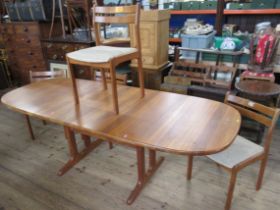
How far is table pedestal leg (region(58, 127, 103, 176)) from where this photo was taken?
188cm

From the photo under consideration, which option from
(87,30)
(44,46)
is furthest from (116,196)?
(44,46)

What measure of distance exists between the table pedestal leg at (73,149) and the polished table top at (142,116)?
1.02ft

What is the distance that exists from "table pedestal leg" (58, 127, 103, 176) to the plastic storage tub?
1.54m

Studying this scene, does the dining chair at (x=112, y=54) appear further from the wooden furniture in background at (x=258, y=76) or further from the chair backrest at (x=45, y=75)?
the wooden furniture in background at (x=258, y=76)

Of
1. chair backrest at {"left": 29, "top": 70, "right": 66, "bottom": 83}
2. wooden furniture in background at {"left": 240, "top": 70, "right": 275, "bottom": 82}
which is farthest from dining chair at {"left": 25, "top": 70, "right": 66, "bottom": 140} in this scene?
wooden furniture in background at {"left": 240, "top": 70, "right": 275, "bottom": 82}

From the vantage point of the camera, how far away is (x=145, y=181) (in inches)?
68.7

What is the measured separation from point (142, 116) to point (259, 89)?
4.05 feet

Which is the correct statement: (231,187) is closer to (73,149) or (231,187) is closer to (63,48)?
(73,149)

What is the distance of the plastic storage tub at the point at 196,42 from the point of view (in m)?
2.62

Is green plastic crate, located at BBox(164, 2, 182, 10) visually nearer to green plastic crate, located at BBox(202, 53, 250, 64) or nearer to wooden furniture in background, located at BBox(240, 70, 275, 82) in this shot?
green plastic crate, located at BBox(202, 53, 250, 64)

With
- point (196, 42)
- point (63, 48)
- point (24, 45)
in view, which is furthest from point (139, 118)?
point (24, 45)

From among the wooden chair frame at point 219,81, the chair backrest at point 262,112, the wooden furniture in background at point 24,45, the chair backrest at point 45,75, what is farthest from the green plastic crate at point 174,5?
the chair backrest at point 262,112

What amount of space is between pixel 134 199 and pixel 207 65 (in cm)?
162

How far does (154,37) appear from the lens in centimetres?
239
